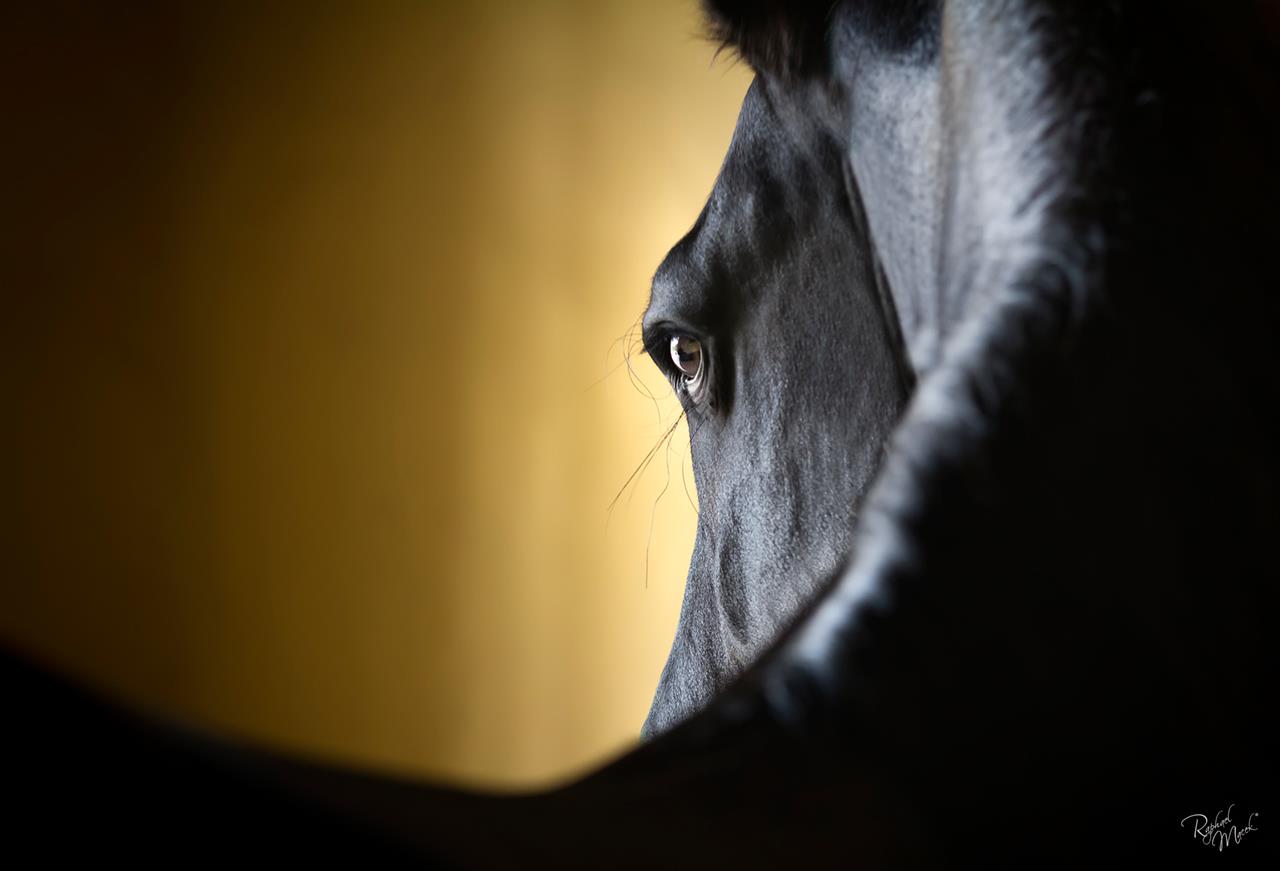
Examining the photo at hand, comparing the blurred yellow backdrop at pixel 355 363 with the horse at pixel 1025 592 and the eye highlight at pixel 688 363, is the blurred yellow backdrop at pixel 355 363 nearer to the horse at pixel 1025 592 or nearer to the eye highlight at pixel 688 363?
the eye highlight at pixel 688 363

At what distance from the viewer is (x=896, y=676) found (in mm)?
172

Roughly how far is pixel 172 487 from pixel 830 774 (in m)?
2.76

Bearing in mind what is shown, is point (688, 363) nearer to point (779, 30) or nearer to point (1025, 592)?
point (779, 30)

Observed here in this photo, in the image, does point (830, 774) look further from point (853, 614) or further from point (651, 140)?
point (651, 140)

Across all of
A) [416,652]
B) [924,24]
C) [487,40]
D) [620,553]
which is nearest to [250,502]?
[416,652]

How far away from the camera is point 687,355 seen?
681 millimetres

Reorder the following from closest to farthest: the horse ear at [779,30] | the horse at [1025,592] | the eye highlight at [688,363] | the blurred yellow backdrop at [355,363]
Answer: the horse at [1025,592], the horse ear at [779,30], the eye highlight at [688,363], the blurred yellow backdrop at [355,363]

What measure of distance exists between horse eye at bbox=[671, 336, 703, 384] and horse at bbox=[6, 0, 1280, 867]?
0.35m

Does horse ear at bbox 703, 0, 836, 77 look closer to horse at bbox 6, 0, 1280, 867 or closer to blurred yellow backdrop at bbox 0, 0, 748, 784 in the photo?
horse at bbox 6, 0, 1280, 867

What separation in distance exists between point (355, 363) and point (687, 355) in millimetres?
2341
